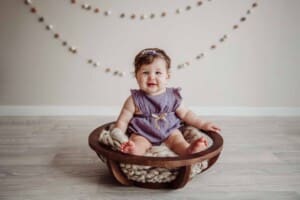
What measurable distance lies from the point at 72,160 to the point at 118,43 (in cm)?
91

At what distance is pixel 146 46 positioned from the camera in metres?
2.25

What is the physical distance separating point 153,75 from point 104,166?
43 cm

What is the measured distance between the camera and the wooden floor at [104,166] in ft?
4.24

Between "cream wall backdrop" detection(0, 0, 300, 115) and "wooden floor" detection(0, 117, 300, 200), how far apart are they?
0.24 metres

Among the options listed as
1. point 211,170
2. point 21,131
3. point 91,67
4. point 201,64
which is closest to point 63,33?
point 91,67

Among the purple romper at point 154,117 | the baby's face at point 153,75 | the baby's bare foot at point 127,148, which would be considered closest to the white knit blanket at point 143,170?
the baby's bare foot at point 127,148

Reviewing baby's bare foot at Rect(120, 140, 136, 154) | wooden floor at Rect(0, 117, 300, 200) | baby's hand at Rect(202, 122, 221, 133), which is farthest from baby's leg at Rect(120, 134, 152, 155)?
baby's hand at Rect(202, 122, 221, 133)

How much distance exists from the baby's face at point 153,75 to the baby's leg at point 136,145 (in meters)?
0.21

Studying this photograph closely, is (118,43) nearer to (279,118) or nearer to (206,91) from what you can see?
(206,91)

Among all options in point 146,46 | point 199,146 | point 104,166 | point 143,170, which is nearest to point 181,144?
point 199,146

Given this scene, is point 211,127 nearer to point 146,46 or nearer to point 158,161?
point 158,161

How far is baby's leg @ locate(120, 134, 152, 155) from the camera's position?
129 centimetres

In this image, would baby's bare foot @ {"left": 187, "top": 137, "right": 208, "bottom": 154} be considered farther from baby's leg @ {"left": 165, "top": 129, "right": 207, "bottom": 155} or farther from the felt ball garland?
the felt ball garland

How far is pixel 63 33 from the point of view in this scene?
7.23 ft
